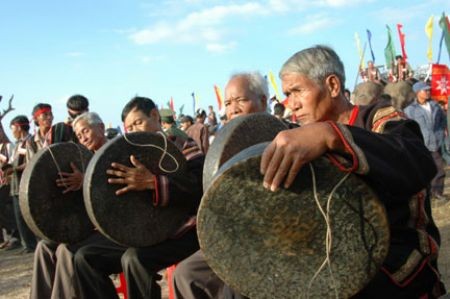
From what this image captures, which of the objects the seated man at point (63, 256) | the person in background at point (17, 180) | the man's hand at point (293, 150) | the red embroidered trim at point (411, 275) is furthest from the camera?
the person in background at point (17, 180)

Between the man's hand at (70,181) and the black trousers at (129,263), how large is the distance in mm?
415

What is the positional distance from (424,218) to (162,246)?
1797 millimetres

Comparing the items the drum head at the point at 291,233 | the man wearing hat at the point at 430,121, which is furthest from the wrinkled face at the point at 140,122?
the man wearing hat at the point at 430,121

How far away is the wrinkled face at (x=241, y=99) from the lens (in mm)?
3635

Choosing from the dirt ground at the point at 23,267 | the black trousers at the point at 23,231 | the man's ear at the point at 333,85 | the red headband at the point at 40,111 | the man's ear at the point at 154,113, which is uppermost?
the red headband at the point at 40,111

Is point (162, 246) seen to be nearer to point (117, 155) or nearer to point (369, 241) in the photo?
point (117, 155)

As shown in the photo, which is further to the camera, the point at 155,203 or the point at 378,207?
the point at 155,203

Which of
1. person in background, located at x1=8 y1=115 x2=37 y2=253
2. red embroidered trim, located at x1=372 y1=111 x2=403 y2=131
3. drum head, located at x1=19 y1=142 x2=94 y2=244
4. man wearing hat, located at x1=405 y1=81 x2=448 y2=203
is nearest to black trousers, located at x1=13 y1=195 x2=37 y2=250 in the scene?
person in background, located at x1=8 y1=115 x2=37 y2=253

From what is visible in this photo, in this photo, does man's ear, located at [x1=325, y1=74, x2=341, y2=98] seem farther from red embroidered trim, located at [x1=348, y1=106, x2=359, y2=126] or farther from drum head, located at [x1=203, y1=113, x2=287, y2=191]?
drum head, located at [x1=203, y1=113, x2=287, y2=191]

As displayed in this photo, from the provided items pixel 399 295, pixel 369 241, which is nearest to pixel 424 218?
pixel 399 295

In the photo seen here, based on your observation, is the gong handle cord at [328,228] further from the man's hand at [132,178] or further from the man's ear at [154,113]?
the man's ear at [154,113]

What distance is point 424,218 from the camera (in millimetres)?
2186

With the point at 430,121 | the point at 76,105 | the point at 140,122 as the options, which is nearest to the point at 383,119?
the point at 140,122

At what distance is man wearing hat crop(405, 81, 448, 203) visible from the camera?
8586mm
